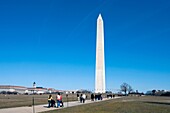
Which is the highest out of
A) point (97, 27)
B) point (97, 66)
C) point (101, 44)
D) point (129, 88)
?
point (97, 27)

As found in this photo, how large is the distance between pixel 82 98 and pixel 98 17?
33269 mm

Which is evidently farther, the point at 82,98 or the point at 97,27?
the point at 97,27

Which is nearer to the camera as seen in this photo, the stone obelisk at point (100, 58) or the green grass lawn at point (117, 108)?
the green grass lawn at point (117, 108)

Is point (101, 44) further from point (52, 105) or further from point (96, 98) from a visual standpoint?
point (52, 105)

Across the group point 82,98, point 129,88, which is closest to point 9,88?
point 129,88

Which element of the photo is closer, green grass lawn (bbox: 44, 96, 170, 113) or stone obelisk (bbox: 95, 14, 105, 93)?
green grass lawn (bbox: 44, 96, 170, 113)

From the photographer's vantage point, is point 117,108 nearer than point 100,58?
Yes

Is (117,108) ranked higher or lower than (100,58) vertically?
lower

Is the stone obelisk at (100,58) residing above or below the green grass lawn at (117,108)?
above

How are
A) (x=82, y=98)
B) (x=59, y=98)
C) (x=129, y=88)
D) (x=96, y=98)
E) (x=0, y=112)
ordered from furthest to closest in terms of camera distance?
(x=129, y=88)
(x=96, y=98)
(x=82, y=98)
(x=59, y=98)
(x=0, y=112)

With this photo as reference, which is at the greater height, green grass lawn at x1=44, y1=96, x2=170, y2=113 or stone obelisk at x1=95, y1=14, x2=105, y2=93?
stone obelisk at x1=95, y1=14, x2=105, y2=93

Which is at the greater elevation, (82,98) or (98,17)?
(98,17)

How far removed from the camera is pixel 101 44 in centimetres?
6606

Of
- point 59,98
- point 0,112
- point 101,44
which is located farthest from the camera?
point 101,44
